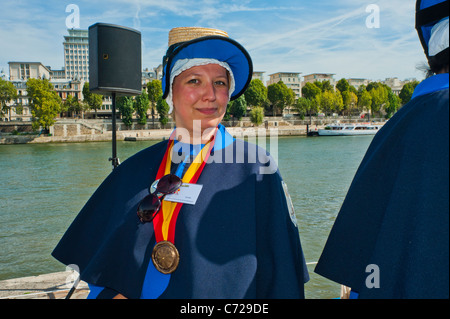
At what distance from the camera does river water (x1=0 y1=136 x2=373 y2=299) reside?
22.9 feet

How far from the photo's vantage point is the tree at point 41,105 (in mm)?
43031

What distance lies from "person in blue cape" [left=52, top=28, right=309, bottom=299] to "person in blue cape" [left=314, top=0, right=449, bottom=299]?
0.28 m

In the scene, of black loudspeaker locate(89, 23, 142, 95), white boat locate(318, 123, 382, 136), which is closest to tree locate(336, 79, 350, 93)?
white boat locate(318, 123, 382, 136)

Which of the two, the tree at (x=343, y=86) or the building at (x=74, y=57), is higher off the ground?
the building at (x=74, y=57)

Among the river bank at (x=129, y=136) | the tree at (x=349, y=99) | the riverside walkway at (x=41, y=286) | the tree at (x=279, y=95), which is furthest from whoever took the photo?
the tree at (x=349, y=99)

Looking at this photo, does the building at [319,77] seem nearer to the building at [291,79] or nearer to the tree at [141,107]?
the building at [291,79]

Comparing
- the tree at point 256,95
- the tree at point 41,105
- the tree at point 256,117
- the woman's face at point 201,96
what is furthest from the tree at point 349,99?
the woman's face at point 201,96

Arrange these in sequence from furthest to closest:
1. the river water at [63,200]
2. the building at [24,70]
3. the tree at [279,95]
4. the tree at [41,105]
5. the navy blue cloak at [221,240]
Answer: the building at [24,70] → the tree at [279,95] → the tree at [41,105] → the river water at [63,200] → the navy blue cloak at [221,240]

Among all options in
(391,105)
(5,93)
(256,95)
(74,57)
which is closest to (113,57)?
(5,93)

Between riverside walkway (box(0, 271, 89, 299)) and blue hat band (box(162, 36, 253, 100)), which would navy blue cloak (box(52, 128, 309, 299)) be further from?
riverside walkway (box(0, 271, 89, 299))

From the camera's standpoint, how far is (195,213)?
1.41 m

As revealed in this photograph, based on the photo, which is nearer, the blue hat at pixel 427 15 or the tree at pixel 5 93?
the blue hat at pixel 427 15

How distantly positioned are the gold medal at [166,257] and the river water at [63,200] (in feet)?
13.0
